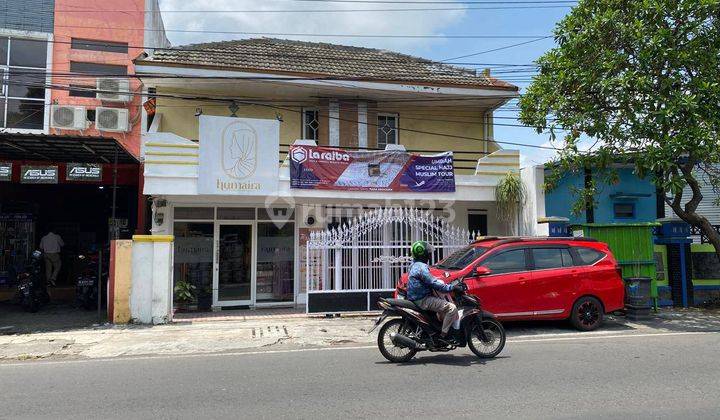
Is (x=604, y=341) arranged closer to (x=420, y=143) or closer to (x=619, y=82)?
(x=619, y=82)

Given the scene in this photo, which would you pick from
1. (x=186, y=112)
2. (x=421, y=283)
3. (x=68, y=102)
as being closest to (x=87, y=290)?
(x=186, y=112)

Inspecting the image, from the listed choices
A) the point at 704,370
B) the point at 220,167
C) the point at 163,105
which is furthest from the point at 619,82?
the point at 163,105

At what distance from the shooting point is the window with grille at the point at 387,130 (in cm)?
1524

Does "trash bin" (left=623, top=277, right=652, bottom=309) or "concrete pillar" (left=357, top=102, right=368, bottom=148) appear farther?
"concrete pillar" (left=357, top=102, right=368, bottom=148)

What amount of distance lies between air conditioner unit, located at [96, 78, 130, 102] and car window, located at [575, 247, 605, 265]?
44.8ft

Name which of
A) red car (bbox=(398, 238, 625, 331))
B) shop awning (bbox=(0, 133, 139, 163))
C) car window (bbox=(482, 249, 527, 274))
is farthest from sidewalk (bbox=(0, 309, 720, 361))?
shop awning (bbox=(0, 133, 139, 163))

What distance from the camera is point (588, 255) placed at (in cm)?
987

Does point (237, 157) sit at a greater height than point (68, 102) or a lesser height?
lesser

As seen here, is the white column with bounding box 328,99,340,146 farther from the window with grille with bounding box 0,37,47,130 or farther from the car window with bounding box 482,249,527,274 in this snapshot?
the window with grille with bounding box 0,37,47,130

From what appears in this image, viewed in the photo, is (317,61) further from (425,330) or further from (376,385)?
(376,385)

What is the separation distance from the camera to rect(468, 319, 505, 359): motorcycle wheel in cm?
711

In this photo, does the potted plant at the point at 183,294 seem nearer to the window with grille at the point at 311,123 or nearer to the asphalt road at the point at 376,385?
the asphalt road at the point at 376,385

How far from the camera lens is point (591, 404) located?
5.02 meters

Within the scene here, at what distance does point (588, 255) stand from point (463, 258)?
2472mm
